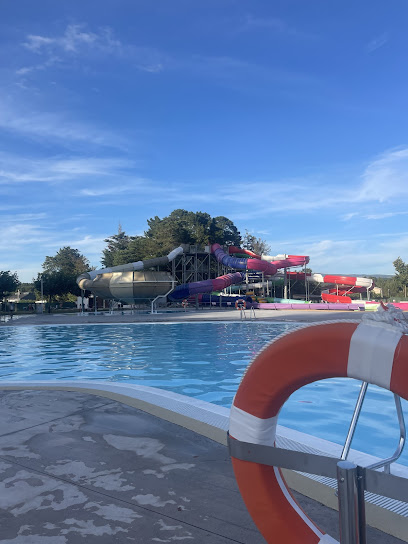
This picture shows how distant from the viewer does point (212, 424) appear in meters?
4.06

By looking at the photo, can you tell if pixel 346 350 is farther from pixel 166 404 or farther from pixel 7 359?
pixel 7 359

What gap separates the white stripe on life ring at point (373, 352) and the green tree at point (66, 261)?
66828mm

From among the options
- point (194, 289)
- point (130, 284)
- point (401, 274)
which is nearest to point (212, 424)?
point (130, 284)

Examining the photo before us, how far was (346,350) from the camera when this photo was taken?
1.72 meters

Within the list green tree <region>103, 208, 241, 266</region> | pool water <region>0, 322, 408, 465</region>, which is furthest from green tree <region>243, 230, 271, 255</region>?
pool water <region>0, 322, 408, 465</region>

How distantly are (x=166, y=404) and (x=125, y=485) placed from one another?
6.55ft

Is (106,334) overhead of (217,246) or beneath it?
beneath

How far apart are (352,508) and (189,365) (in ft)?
29.0

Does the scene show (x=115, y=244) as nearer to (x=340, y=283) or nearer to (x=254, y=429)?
(x=340, y=283)

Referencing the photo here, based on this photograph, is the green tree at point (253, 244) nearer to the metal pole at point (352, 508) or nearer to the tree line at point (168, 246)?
the tree line at point (168, 246)

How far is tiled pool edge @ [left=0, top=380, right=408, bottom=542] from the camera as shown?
7.97 ft

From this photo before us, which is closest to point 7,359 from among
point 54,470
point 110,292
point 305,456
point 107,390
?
point 107,390

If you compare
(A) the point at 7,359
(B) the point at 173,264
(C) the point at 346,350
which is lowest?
(A) the point at 7,359

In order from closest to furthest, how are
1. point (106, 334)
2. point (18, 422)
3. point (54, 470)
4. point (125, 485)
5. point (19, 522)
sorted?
1. point (19, 522)
2. point (125, 485)
3. point (54, 470)
4. point (18, 422)
5. point (106, 334)
